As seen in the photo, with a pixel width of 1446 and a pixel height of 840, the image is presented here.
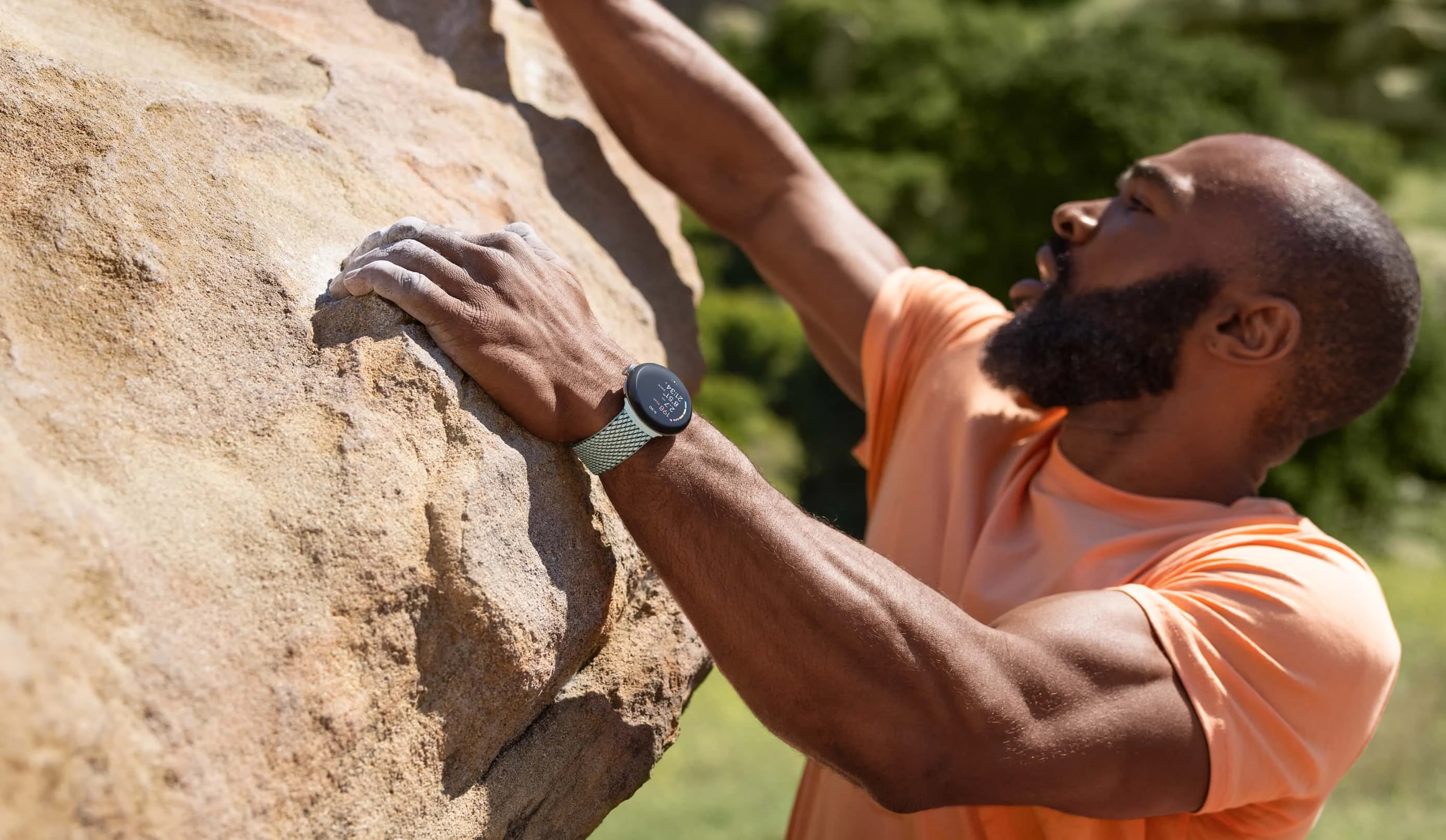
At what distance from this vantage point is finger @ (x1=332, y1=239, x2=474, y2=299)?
1.54 meters

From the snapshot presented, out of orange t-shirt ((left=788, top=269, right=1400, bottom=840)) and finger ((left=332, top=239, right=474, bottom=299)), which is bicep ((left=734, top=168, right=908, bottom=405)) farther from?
finger ((left=332, top=239, right=474, bottom=299))

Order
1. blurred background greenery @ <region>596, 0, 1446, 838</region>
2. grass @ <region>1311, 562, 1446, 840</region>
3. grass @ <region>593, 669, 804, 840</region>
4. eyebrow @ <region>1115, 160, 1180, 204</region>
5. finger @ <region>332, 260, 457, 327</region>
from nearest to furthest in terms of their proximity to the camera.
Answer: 1. finger @ <region>332, 260, 457, 327</region>
2. eyebrow @ <region>1115, 160, 1180, 204</region>
3. grass @ <region>593, 669, 804, 840</region>
4. grass @ <region>1311, 562, 1446, 840</region>
5. blurred background greenery @ <region>596, 0, 1446, 838</region>

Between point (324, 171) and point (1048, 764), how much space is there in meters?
1.24

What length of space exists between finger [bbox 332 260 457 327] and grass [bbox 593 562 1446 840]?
10.9 feet

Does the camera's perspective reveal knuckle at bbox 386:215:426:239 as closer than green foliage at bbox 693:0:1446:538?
Yes

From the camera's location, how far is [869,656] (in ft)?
5.16

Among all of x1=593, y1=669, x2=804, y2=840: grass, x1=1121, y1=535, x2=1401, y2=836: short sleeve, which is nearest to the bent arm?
x1=1121, y1=535, x2=1401, y2=836: short sleeve

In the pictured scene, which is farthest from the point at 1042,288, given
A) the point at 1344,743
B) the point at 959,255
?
the point at 959,255

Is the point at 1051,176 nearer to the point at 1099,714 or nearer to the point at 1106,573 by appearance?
the point at 1106,573

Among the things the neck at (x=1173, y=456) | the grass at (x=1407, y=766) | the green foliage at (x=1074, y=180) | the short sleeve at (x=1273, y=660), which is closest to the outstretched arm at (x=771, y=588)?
the short sleeve at (x=1273, y=660)

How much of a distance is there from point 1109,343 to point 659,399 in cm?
100

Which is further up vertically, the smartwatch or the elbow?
the smartwatch

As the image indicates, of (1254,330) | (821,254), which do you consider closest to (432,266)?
(821,254)

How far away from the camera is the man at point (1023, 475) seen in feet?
5.12
